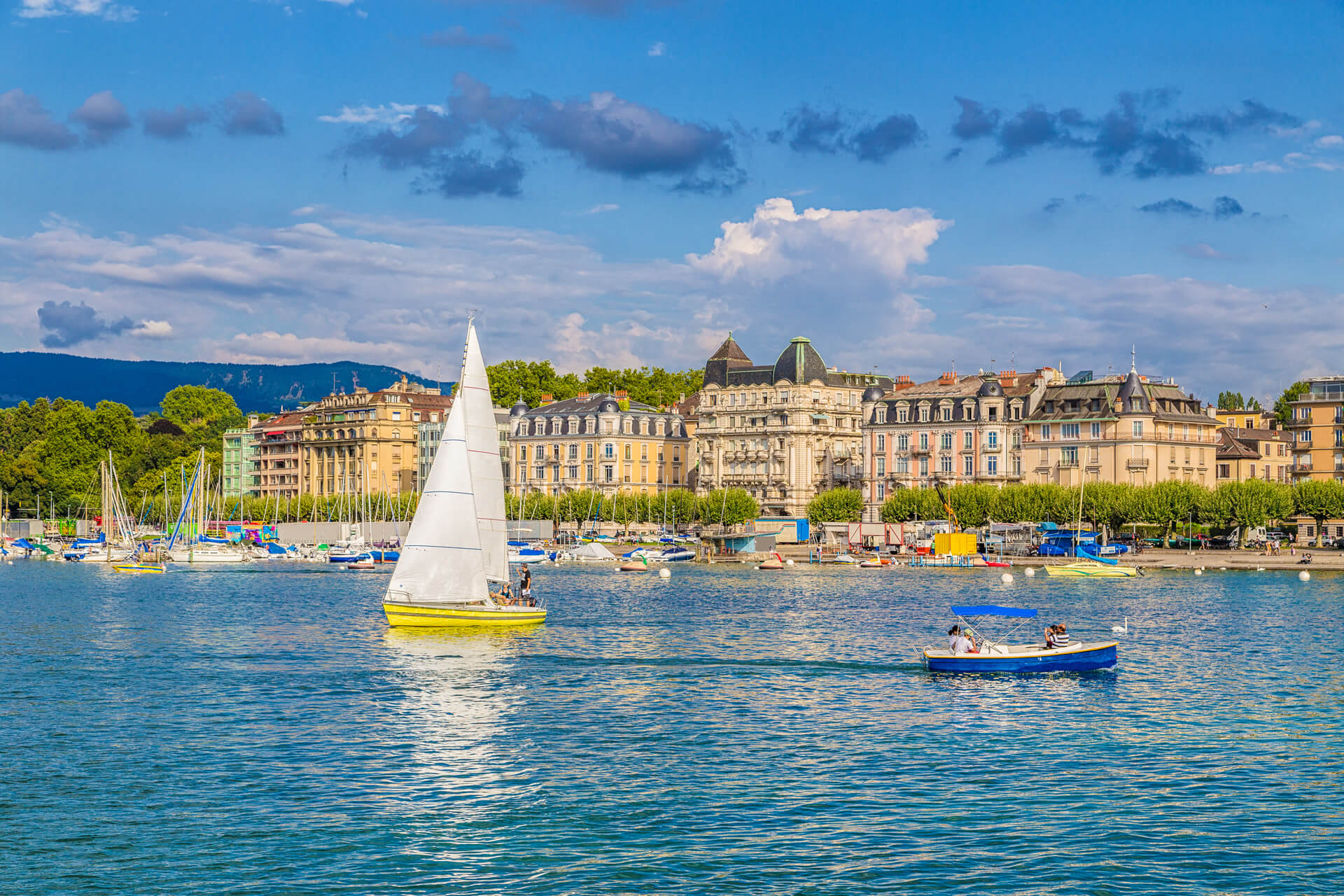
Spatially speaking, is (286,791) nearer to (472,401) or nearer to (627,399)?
(472,401)

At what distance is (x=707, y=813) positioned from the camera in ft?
98.4

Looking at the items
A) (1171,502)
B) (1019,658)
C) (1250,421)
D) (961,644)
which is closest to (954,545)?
(1171,502)

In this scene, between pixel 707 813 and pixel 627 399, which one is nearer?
pixel 707 813

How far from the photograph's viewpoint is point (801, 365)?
171875 mm

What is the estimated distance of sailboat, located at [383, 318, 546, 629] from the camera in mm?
58344

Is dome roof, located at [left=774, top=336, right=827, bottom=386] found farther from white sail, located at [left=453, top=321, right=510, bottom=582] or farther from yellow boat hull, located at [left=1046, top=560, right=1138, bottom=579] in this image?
white sail, located at [left=453, top=321, right=510, bottom=582]

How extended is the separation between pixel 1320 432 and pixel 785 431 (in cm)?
5693

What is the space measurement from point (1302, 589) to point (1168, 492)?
34.4 m

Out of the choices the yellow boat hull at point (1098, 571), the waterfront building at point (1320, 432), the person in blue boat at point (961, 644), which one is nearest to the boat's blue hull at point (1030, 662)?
the person in blue boat at point (961, 644)

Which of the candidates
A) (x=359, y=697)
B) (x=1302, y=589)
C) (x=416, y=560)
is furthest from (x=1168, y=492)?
(x=359, y=697)

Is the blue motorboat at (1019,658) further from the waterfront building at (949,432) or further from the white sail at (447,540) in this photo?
the waterfront building at (949,432)

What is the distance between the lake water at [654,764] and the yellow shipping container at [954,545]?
211ft

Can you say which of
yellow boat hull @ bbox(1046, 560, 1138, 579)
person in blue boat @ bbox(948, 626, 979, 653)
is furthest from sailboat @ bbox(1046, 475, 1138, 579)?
person in blue boat @ bbox(948, 626, 979, 653)

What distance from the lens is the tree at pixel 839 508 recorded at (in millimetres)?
154625
